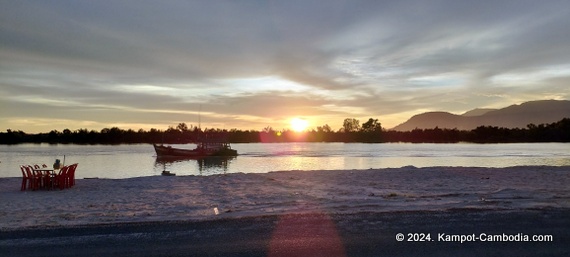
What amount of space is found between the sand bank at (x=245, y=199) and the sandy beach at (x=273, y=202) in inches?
0.9

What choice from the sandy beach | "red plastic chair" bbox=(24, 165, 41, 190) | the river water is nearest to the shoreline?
→ the sandy beach

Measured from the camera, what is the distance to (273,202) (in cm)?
1216

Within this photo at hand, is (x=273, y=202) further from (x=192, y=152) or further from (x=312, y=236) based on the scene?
(x=192, y=152)

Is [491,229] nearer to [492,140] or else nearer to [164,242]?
[164,242]

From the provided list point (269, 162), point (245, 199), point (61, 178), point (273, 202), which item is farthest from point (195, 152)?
point (273, 202)

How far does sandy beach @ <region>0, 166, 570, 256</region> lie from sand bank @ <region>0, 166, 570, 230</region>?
0.02m

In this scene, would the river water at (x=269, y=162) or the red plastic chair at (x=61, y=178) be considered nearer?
the red plastic chair at (x=61, y=178)

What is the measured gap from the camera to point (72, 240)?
25.0 ft

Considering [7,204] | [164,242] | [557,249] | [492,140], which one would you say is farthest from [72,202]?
[492,140]

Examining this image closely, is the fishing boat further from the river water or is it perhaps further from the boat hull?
the river water

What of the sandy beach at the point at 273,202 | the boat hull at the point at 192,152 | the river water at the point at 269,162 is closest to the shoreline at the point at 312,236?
the sandy beach at the point at 273,202

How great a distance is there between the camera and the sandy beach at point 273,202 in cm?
941

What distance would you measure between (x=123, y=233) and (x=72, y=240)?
841 millimetres

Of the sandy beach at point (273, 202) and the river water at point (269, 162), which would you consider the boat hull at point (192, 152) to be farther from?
the sandy beach at point (273, 202)
